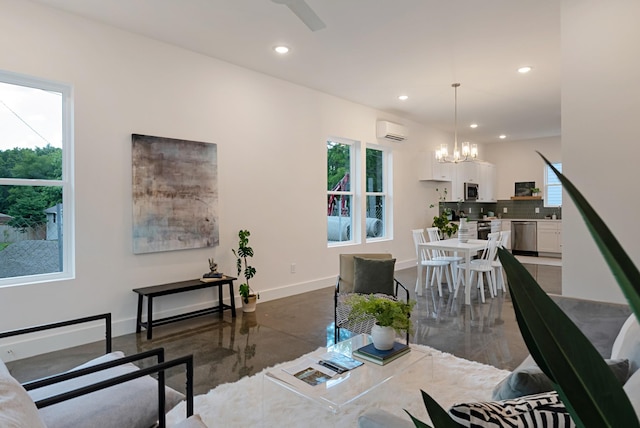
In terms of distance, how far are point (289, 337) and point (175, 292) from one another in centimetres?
123

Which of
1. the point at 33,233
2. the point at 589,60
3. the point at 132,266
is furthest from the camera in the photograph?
the point at 132,266

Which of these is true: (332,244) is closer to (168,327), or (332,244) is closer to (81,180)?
(168,327)

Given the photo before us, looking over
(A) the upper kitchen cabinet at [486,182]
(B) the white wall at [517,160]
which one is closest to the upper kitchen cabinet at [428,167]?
(A) the upper kitchen cabinet at [486,182]

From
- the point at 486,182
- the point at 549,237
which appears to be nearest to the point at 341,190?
the point at 486,182

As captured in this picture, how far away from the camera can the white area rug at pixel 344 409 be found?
2266 millimetres

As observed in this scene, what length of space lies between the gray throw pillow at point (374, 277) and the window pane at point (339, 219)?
2.53 meters

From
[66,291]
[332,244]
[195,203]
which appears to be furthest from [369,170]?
[66,291]

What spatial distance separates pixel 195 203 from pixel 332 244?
2623mm

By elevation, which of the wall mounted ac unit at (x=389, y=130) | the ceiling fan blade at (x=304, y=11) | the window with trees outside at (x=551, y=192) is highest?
the wall mounted ac unit at (x=389, y=130)

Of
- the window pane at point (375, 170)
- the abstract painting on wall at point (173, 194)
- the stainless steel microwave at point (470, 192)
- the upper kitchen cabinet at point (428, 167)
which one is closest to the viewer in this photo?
the abstract painting on wall at point (173, 194)

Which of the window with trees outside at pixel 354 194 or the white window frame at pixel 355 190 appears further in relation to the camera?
the white window frame at pixel 355 190

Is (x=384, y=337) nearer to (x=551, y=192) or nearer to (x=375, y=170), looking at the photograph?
(x=375, y=170)

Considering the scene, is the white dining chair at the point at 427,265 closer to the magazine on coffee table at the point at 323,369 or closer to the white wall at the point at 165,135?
the white wall at the point at 165,135

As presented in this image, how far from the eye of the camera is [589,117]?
2.89 meters
